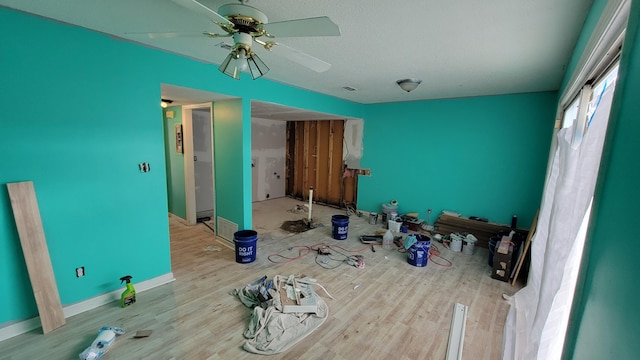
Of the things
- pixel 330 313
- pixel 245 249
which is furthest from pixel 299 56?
pixel 245 249

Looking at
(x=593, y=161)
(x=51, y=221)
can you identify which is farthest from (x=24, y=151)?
(x=593, y=161)

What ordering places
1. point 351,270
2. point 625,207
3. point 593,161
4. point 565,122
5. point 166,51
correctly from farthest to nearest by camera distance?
point 351,270 < point 565,122 < point 166,51 < point 593,161 < point 625,207

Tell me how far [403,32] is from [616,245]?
6.42ft

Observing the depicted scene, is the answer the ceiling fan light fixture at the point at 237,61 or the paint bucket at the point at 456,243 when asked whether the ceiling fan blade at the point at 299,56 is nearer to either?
the ceiling fan light fixture at the point at 237,61

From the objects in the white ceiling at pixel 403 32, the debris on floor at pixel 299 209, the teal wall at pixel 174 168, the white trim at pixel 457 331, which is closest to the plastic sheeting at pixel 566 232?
the white trim at pixel 457 331

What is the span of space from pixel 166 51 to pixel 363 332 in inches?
141

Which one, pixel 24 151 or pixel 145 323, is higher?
pixel 24 151

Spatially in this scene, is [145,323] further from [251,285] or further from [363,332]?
[363,332]

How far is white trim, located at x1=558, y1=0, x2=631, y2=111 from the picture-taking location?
3.13 feet

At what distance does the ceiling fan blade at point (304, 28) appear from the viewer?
1.37m

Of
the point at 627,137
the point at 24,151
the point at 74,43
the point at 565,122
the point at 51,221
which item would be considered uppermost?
the point at 74,43

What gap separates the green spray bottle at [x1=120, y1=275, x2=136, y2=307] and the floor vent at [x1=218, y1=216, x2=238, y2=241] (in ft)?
5.14

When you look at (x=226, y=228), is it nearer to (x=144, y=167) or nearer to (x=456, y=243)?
(x=144, y=167)

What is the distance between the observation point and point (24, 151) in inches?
83.4
